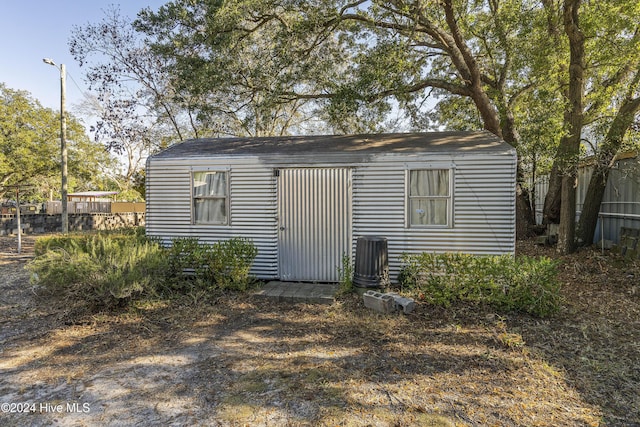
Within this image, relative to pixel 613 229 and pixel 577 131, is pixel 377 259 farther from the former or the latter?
pixel 613 229

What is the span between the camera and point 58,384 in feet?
9.62

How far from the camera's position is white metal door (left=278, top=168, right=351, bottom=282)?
5984mm

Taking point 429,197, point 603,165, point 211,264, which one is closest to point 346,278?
point 429,197

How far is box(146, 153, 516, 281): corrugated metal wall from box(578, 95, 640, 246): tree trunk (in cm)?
382

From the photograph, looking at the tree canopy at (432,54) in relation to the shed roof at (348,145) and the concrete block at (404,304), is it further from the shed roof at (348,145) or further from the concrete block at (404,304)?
the concrete block at (404,304)

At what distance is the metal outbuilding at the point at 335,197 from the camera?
18.2ft

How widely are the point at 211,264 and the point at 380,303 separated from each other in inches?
112

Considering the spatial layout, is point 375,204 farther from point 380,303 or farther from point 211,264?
point 211,264

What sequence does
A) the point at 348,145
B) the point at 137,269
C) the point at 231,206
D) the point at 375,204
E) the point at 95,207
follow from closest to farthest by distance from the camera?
the point at 137,269
the point at 375,204
the point at 231,206
the point at 348,145
the point at 95,207

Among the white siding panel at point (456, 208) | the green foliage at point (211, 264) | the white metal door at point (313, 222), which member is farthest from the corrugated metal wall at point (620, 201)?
the green foliage at point (211, 264)

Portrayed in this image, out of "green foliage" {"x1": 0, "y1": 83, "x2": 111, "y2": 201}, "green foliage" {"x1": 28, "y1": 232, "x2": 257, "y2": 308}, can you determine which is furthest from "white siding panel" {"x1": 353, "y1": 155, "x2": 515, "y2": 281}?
"green foliage" {"x1": 0, "y1": 83, "x2": 111, "y2": 201}

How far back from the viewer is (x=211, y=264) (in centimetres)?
565

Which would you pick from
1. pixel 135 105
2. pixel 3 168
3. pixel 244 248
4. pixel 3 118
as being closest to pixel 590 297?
pixel 244 248

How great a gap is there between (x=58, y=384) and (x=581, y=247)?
10.2m
